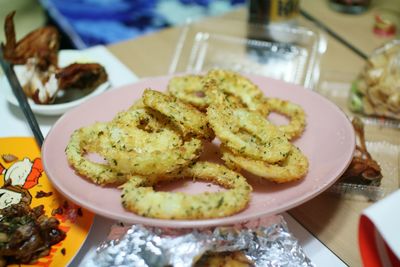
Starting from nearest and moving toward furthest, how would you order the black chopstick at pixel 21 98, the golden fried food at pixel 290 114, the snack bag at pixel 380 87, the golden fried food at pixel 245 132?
the golden fried food at pixel 245 132, the golden fried food at pixel 290 114, the black chopstick at pixel 21 98, the snack bag at pixel 380 87

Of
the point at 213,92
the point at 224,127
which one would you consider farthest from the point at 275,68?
the point at 224,127

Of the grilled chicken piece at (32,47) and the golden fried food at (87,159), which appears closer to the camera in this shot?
the golden fried food at (87,159)

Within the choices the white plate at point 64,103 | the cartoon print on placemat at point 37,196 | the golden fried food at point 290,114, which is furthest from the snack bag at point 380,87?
the cartoon print on placemat at point 37,196

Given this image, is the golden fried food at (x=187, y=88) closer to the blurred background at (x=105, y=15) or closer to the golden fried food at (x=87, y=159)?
the golden fried food at (x=87, y=159)

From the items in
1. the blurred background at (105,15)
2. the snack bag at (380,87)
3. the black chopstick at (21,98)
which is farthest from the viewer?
the blurred background at (105,15)

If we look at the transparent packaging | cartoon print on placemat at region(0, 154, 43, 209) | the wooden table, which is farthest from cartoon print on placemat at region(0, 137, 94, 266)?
the transparent packaging

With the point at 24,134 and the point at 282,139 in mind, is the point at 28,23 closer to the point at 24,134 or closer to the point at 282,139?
the point at 24,134
